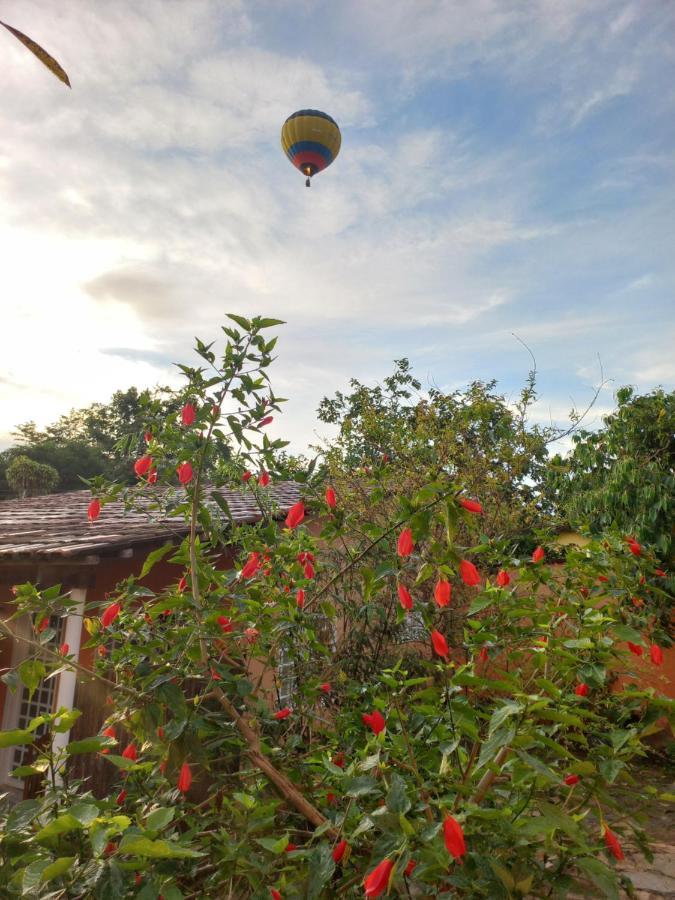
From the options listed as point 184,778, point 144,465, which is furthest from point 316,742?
point 144,465

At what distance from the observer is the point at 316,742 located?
308cm

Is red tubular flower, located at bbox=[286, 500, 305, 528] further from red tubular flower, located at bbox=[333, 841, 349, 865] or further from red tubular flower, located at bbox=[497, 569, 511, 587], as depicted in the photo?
red tubular flower, located at bbox=[333, 841, 349, 865]

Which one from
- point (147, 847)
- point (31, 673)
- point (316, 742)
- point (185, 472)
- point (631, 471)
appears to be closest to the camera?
point (147, 847)

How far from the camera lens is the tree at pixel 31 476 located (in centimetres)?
2566

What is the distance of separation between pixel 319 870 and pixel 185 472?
1330 millimetres

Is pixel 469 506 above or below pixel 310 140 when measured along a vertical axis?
below

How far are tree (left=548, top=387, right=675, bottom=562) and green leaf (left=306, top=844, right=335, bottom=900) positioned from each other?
19.1ft

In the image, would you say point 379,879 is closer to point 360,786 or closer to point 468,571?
point 360,786

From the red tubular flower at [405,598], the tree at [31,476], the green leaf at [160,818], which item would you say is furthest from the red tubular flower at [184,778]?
the tree at [31,476]

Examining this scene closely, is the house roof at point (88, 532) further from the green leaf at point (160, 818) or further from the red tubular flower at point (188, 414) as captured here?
the green leaf at point (160, 818)

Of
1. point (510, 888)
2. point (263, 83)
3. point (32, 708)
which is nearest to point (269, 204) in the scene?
point (263, 83)

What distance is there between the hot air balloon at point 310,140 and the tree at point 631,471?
5862 mm

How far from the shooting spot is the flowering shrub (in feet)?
4.39

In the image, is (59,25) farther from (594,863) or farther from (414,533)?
(594,863)
